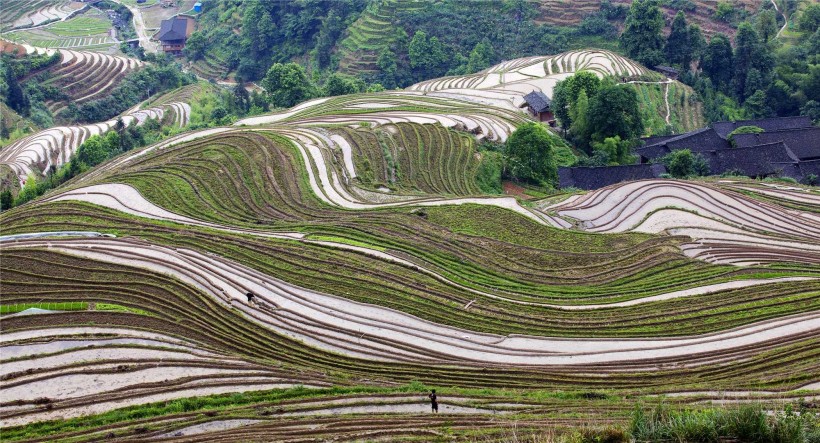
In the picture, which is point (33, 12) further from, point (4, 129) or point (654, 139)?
point (654, 139)

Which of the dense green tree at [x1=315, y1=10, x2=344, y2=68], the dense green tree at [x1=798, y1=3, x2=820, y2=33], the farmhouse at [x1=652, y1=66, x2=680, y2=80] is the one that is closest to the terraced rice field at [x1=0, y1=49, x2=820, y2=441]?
the farmhouse at [x1=652, y1=66, x2=680, y2=80]

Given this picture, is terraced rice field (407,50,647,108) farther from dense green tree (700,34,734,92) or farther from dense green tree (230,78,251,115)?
dense green tree (230,78,251,115)

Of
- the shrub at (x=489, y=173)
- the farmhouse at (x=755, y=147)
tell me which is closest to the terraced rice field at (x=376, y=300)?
the shrub at (x=489, y=173)

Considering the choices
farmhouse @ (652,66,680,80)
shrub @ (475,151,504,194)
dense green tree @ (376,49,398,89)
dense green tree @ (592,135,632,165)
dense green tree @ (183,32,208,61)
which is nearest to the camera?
shrub @ (475,151,504,194)

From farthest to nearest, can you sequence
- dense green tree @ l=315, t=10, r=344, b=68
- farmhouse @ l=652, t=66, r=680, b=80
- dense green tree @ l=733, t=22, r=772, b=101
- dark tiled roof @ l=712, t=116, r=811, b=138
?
dense green tree @ l=315, t=10, r=344, b=68 < farmhouse @ l=652, t=66, r=680, b=80 < dense green tree @ l=733, t=22, r=772, b=101 < dark tiled roof @ l=712, t=116, r=811, b=138

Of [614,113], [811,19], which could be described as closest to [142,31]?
[614,113]

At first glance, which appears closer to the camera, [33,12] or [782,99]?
[782,99]

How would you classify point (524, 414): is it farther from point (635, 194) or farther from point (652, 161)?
point (652, 161)
